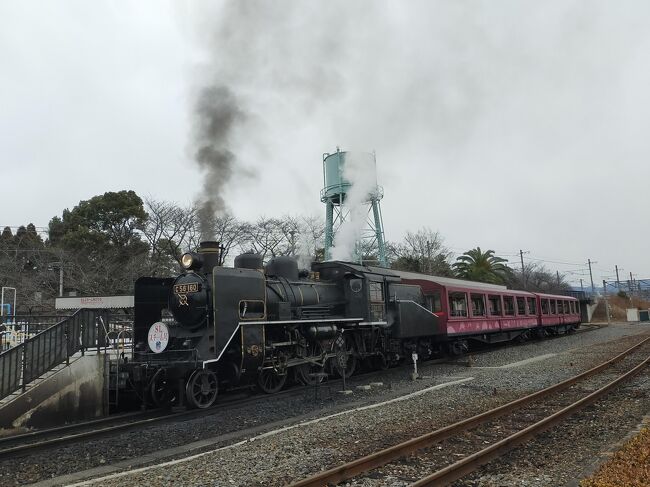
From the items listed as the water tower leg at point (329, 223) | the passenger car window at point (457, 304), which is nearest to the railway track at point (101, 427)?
the passenger car window at point (457, 304)

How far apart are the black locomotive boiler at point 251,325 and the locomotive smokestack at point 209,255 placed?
0.02 m

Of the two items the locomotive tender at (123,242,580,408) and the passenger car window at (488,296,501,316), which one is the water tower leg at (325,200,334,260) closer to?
the passenger car window at (488,296,501,316)

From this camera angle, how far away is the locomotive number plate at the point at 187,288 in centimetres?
1011

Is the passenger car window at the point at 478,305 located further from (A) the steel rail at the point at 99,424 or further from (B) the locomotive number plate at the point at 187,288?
(B) the locomotive number plate at the point at 187,288

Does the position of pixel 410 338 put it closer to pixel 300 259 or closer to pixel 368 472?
pixel 300 259

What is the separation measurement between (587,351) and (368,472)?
16935 mm

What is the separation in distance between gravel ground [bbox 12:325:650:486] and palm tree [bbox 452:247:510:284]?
34.4 m

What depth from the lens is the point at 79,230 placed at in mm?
31531

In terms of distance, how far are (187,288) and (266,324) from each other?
1801 mm

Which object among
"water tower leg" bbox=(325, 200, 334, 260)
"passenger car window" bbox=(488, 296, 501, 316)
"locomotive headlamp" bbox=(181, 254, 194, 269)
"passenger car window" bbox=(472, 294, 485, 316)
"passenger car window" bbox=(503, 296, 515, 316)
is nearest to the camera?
"locomotive headlamp" bbox=(181, 254, 194, 269)

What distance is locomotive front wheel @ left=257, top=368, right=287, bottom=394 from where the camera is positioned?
440 inches

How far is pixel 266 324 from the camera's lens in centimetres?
1060

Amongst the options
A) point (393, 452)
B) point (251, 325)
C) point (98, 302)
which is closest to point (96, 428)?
point (251, 325)

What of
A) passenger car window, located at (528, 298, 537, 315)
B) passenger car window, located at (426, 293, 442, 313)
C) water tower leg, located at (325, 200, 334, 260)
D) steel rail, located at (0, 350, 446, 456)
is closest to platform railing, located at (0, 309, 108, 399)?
steel rail, located at (0, 350, 446, 456)
